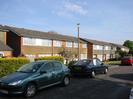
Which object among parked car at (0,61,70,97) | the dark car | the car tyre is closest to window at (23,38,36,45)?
the dark car

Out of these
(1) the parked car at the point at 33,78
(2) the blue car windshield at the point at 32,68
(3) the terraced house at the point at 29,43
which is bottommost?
(1) the parked car at the point at 33,78

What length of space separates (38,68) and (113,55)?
225ft

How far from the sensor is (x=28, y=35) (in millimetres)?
36062

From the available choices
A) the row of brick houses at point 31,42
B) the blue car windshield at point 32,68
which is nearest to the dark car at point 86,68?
the blue car windshield at point 32,68

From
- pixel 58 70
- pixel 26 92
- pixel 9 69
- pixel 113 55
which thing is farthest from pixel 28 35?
pixel 113 55

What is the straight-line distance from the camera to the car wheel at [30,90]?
10.0m

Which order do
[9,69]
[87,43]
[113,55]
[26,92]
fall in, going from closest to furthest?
[26,92]
[9,69]
[87,43]
[113,55]

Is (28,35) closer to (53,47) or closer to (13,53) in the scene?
(13,53)

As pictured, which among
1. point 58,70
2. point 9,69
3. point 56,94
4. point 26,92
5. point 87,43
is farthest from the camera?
point 87,43

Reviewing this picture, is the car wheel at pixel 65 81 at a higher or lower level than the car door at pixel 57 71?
lower

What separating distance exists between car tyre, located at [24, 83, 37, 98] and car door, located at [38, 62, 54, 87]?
468 mm

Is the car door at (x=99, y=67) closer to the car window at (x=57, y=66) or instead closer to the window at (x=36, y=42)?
the car window at (x=57, y=66)

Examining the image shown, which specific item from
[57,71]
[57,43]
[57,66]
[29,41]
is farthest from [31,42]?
[57,71]

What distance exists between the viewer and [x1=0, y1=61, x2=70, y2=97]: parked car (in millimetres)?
9711
